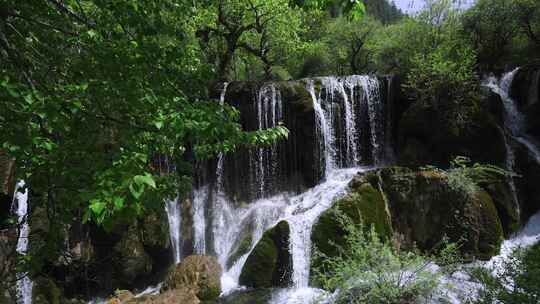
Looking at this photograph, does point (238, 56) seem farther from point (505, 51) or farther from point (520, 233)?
point (520, 233)

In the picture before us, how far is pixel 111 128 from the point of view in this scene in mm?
2885

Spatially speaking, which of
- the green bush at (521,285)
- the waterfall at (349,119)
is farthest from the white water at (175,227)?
the green bush at (521,285)

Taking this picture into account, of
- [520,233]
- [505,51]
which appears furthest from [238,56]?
[520,233]

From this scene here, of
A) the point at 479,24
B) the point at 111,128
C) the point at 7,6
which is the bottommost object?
the point at 111,128

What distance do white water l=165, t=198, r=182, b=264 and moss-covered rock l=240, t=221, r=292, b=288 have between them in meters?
2.77

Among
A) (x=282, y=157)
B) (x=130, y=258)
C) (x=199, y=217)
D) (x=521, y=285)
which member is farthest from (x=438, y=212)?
(x=130, y=258)

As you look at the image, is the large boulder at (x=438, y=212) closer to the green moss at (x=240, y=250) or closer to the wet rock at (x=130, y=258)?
the green moss at (x=240, y=250)

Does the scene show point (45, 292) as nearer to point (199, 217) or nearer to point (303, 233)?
point (199, 217)

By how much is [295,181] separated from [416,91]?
550 cm

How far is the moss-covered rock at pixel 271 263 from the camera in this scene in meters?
8.15

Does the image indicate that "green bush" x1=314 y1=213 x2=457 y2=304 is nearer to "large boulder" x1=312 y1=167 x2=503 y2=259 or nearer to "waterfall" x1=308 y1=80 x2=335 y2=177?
"large boulder" x1=312 y1=167 x2=503 y2=259

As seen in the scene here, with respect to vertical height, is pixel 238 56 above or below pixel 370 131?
above

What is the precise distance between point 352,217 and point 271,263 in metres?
2.20

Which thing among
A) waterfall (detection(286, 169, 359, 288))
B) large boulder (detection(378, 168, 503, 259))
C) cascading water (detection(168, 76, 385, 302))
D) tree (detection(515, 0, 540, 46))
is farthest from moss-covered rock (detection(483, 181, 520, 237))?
tree (detection(515, 0, 540, 46))
